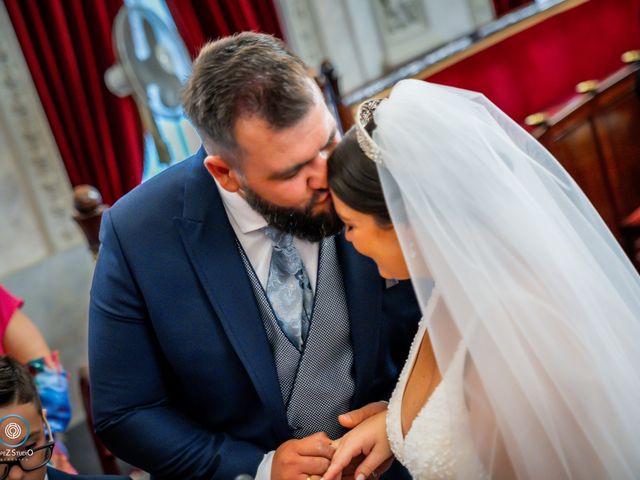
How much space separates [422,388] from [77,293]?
11.9 ft

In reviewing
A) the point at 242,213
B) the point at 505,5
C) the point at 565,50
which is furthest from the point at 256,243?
the point at 505,5

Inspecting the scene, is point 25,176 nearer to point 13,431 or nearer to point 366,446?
point 13,431

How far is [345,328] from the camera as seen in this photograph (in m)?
2.07

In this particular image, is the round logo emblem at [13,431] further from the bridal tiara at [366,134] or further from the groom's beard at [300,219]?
the bridal tiara at [366,134]

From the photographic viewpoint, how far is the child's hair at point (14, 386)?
2.15m

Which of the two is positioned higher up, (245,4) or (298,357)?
(245,4)

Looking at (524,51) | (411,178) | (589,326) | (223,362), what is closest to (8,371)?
(223,362)

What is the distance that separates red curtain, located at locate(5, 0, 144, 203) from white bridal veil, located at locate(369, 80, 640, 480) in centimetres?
369

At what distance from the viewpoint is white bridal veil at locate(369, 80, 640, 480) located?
1678 millimetres

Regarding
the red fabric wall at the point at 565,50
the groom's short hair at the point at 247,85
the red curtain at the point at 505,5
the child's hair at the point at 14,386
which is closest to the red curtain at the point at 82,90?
the red fabric wall at the point at 565,50

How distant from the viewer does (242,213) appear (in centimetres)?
209

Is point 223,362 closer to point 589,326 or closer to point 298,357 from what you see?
point 298,357

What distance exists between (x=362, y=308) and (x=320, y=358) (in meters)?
0.16

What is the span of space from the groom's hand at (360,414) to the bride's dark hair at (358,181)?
50 centimetres
